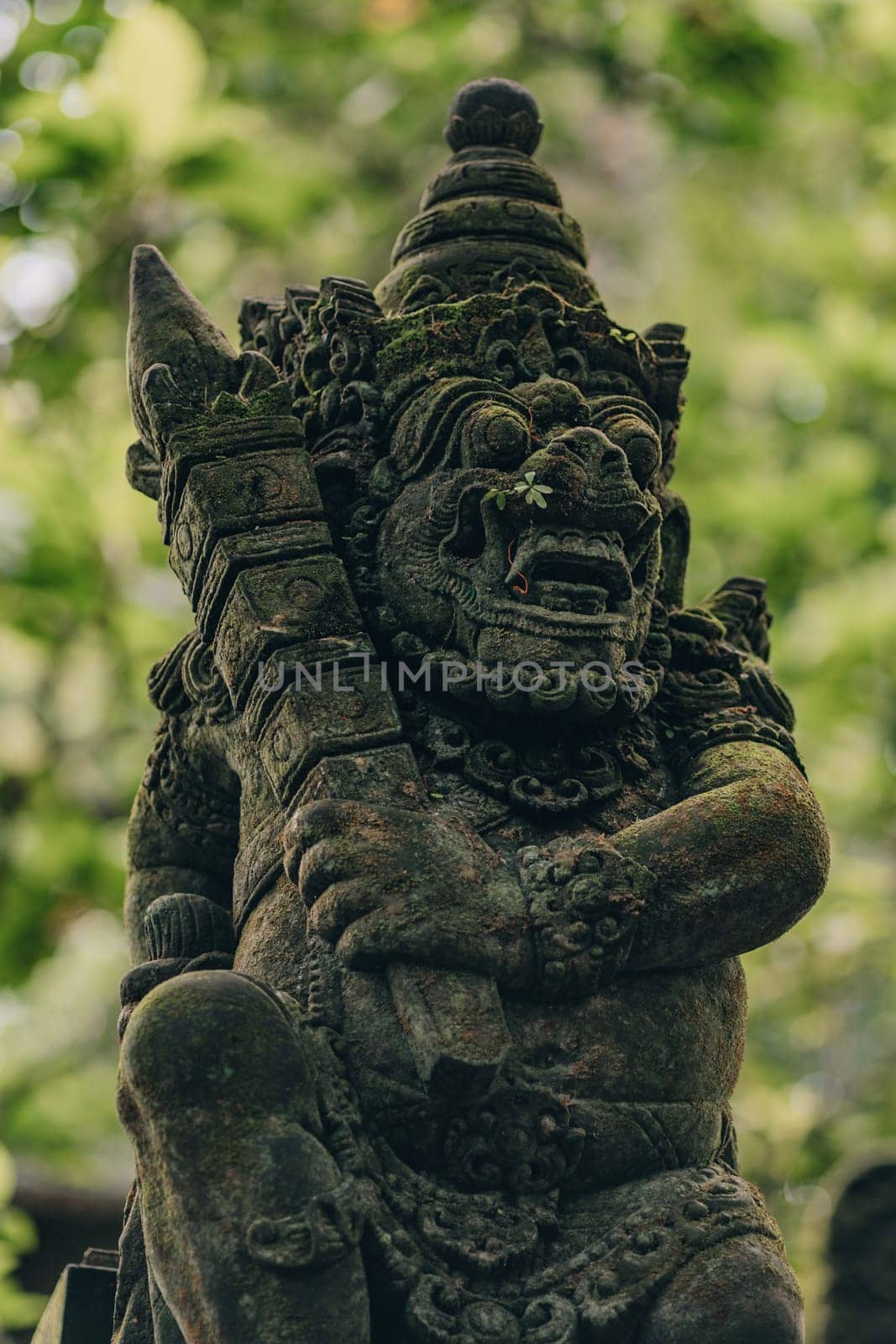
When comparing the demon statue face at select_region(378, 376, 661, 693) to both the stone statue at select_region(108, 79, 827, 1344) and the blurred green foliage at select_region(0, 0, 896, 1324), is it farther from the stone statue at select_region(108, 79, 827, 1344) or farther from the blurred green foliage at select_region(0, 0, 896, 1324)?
the blurred green foliage at select_region(0, 0, 896, 1324)

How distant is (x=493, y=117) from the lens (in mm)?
4438

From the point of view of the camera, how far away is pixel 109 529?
7.15 metres

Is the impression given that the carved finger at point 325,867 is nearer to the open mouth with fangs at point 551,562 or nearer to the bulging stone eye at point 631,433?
the open mouth with fangs at point 551,562

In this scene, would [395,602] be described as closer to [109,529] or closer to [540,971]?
[540,971]

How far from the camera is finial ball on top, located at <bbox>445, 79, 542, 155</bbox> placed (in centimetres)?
444

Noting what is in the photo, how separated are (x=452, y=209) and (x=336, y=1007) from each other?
2049 mm

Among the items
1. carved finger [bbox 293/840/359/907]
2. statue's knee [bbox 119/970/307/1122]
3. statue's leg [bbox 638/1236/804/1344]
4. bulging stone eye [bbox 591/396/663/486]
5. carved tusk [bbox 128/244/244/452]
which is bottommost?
statue's leg [bbox 638/1236/804/1344]

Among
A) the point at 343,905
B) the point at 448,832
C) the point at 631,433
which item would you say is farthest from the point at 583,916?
the point at 631,433

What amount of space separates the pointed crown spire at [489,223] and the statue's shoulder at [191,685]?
A: 97cm

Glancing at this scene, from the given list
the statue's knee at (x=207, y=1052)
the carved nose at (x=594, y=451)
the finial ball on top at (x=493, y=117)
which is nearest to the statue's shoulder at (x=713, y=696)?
the carved nose at (x=594, y=451)

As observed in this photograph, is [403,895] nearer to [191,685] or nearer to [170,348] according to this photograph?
[191,685]

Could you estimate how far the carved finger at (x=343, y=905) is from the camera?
123 inches

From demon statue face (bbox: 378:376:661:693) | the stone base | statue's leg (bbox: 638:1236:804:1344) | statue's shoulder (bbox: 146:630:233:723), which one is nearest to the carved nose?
demon statue face (bbox: 378:376:661:693)

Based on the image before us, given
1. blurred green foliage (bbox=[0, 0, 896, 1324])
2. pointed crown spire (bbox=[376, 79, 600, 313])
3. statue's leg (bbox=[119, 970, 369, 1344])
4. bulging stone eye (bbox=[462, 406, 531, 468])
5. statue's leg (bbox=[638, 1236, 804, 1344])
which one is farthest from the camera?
blurred green foliage (bbox=[0, 0, 896, 1324])
